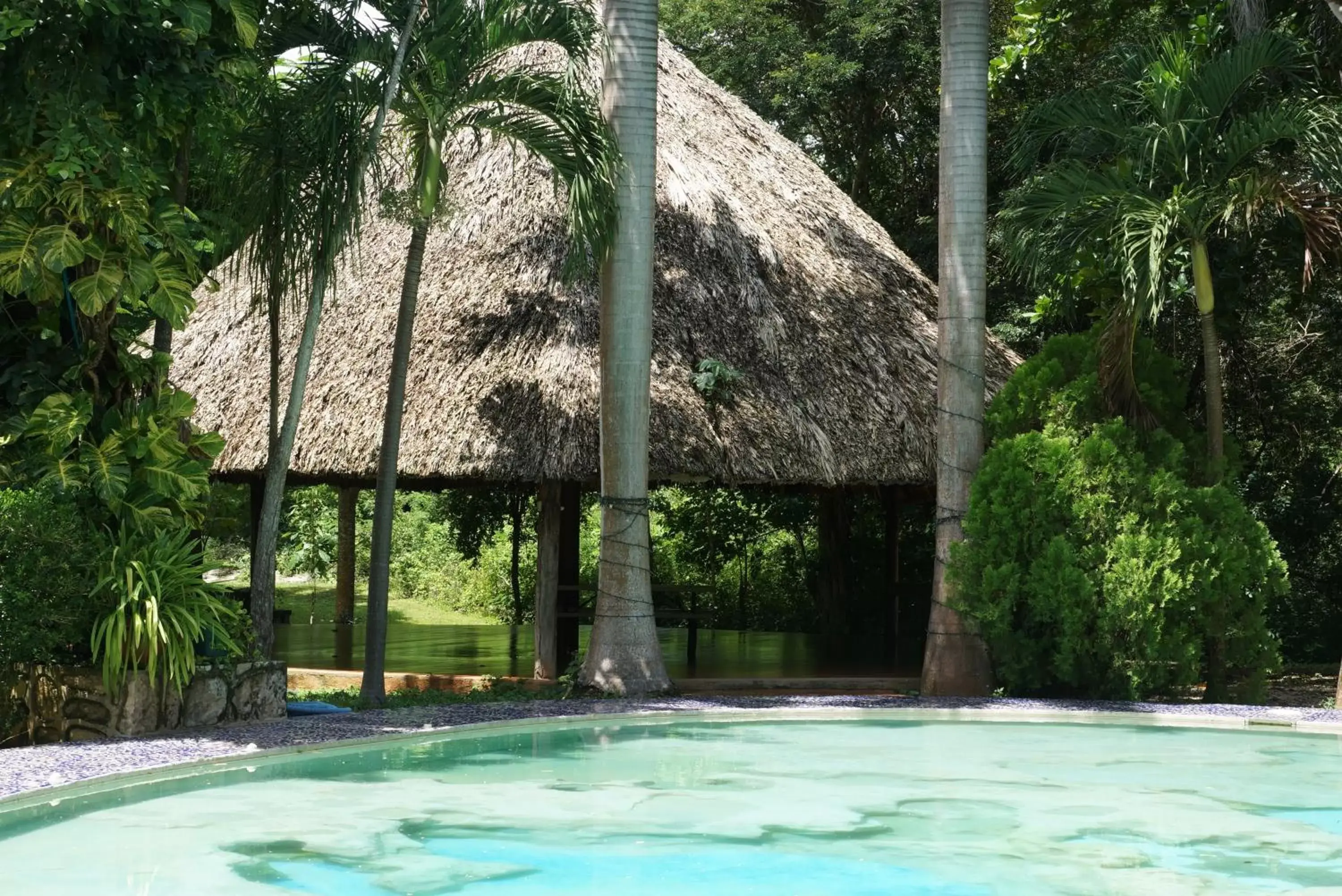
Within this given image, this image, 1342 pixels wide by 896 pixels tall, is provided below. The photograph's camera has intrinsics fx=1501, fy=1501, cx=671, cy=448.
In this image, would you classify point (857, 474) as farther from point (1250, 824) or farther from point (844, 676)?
point (1250, 824)

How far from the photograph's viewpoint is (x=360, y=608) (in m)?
22.0

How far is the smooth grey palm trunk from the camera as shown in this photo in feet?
28.7

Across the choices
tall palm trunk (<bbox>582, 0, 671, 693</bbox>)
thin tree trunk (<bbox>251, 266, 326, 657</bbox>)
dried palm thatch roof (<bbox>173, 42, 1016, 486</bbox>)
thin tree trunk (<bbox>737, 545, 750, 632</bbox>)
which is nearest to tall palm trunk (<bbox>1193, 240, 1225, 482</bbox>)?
dried palm thatch roof (<bbox>173, 42, 1016, 486</bbox>)

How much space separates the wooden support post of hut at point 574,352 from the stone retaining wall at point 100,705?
2980mm

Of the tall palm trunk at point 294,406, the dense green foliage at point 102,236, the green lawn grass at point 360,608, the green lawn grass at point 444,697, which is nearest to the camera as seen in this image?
the dense green foliage at point 102,236

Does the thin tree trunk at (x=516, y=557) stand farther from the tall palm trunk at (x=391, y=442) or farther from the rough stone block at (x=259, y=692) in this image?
the rough stone block at (x=259, y=692)

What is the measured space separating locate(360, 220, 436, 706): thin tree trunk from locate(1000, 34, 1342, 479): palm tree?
12.2 feet

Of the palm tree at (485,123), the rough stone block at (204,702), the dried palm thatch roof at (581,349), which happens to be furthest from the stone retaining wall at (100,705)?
the dried palm thatch roof at (581,349)

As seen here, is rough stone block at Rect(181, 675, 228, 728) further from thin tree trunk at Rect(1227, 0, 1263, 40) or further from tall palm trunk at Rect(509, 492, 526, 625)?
tall palm trunk at Rect(509, 492, 526, 625)

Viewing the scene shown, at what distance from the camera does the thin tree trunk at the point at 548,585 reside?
10734 millimetres

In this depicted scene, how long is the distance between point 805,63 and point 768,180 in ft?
13.9

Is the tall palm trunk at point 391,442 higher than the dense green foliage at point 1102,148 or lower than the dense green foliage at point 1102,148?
lower

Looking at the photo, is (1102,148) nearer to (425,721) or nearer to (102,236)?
(425,721)

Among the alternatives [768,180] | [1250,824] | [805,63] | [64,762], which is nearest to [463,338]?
[768,180]
